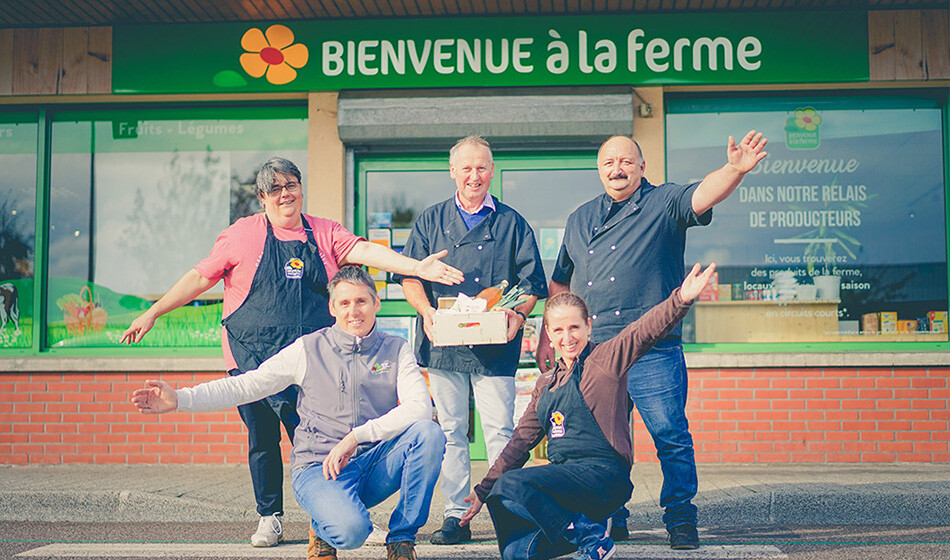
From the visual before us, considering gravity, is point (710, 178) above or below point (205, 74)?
below

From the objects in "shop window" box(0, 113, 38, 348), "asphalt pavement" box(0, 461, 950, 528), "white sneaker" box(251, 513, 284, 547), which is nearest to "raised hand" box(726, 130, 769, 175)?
"asphalt pavement" box(0, 461, 950, 528)

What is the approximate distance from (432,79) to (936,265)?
175 inches

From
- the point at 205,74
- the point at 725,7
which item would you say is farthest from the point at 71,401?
the point at 725,7

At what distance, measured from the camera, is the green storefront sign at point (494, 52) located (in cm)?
734

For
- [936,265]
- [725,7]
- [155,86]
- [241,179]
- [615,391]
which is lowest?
[615,391]

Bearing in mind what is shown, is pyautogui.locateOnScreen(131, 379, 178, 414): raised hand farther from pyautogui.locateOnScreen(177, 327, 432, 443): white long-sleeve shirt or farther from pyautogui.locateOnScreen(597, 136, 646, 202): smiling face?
pyautogui.locateOnScreen(597, 136, 646, 202): smiling face

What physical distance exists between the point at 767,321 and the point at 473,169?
3615 millimetres

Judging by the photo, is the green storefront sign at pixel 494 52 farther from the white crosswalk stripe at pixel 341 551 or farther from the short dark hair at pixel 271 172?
the white crosswalk stripe at pixel 341 551

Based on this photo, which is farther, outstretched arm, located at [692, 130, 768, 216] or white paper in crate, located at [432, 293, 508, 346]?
white paper in crate, located at [432, 293, 508, 346]

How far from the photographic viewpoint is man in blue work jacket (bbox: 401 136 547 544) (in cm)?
484

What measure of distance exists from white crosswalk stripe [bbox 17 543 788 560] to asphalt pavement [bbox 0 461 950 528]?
627 millimetres

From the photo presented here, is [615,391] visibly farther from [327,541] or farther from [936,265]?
[936,265]

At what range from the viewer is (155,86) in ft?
24.9

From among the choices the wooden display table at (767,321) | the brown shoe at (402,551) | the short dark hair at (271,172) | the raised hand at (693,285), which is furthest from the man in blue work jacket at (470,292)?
the wooden display table at (767,321)
